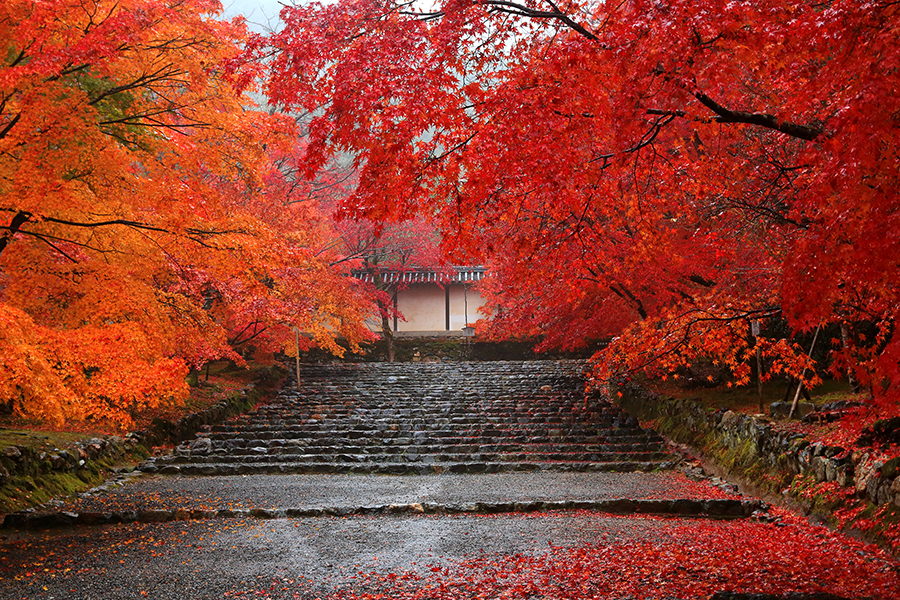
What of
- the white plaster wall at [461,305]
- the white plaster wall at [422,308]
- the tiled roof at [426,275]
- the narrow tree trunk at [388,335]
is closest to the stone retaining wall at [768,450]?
the tiled roof at [426,275]

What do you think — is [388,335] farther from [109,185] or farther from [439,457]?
[109,185]

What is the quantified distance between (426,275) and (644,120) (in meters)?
21.8

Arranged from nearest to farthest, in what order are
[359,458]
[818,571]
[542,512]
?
1. [818,571]
2. [542,512]
3. [359,458]

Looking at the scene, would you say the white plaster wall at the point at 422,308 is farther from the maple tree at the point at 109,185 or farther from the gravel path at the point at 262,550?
the gravel path at the point at 262,550

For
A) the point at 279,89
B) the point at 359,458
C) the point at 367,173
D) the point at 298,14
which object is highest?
the point at 298,14

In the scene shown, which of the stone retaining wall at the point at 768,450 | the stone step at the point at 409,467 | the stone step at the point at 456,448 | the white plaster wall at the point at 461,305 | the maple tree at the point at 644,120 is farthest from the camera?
the white plaster wall at the point at 461,305

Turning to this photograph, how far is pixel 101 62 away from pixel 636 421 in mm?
13127

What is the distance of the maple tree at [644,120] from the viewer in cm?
352

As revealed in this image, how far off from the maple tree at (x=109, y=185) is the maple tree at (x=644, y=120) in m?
1.62

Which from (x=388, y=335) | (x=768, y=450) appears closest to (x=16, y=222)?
(x=768, y=450)

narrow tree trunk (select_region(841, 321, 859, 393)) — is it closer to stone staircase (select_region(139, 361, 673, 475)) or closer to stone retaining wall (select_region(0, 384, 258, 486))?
stone staircase (select_region(139, 361, 673, 475))

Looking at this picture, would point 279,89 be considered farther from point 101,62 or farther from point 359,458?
point 359,458

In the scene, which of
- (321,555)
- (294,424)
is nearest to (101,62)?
(321,555)

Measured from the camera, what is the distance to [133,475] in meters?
11.4
